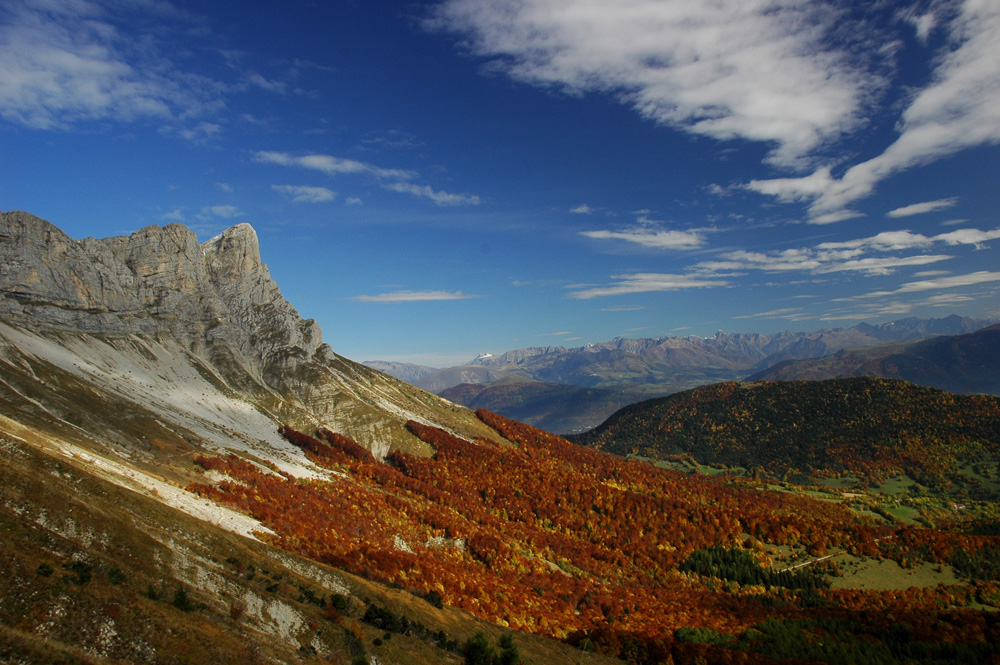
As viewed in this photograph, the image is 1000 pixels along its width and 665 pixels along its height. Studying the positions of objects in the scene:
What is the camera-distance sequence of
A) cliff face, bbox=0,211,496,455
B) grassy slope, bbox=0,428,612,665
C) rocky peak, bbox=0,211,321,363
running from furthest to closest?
1. rocky peak, bbox=0,211,321,363
2. cliff face, bbox=0,211,496,455
3. grassy slope, bbox=0,428,612,665

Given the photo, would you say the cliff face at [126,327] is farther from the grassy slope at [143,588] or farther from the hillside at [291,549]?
the grassy slope at [143,588]

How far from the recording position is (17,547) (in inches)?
1232

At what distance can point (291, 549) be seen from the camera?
76375 mm

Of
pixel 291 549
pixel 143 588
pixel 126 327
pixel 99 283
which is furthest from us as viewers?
pixel 99 283

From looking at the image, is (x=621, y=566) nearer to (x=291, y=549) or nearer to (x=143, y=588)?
(x=291, y=549)

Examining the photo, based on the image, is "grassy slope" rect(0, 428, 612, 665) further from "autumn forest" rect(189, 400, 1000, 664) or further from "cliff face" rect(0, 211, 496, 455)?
"cliff face" rect(0, 211, 496, 455)

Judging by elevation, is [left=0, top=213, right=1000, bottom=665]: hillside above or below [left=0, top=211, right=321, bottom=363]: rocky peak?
below

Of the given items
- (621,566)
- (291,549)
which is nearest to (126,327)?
(291,549)

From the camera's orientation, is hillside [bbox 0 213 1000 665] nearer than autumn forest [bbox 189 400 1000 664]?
Yes

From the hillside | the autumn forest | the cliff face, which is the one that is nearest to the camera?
the hillside

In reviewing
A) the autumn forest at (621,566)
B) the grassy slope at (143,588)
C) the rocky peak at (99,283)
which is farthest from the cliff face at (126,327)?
the grassy slope at (143,588)

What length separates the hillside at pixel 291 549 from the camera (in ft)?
117

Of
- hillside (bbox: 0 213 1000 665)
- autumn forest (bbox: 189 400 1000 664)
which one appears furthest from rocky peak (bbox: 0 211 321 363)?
autumn forest (bbox: 189 400 1000 664)

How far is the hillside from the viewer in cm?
3553
